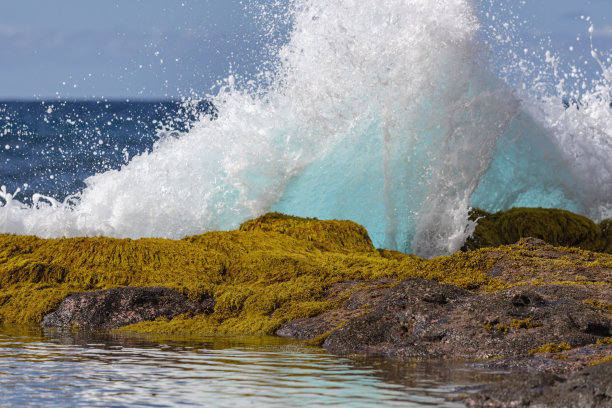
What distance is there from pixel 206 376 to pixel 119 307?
303cm

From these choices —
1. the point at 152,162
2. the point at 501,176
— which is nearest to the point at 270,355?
the point at 152,162

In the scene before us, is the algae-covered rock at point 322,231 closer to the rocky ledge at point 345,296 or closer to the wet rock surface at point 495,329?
the rocky ledge at point 345,296

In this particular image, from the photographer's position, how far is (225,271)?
848 cm

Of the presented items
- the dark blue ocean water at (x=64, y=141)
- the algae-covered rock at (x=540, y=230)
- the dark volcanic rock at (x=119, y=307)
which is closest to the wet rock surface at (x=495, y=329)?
the dark volcanic rock at (x=119, y=307)

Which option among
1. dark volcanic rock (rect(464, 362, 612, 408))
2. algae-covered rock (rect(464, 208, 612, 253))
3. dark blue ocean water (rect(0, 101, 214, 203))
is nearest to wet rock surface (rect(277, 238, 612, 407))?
dark volcanic rock (rect(464, 362, 612, 408))

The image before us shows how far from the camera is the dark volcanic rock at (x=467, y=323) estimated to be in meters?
4.89

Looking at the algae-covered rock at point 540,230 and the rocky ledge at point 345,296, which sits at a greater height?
the algae-covered rock at point 540,230

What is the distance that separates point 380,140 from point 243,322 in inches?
268

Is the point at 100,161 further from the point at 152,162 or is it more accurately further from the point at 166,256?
the point at 166,256

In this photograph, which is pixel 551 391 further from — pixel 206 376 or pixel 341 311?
pixel 341 311

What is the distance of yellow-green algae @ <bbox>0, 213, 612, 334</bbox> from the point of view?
271 inches

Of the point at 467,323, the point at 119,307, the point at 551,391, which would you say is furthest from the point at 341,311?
the point at 551,391

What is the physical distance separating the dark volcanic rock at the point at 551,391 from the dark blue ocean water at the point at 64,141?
1814cm

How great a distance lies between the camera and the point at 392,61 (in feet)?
40.9
